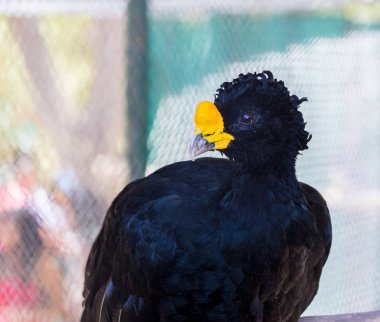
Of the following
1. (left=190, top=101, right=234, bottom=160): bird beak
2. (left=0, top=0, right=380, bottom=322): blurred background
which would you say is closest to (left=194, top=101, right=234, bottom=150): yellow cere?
(left=190, top=101, right=234, bottom=160): bird beak

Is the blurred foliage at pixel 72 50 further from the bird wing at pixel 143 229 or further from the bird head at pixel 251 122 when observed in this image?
the bird head at pixel 251 122

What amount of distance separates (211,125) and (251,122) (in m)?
0.10

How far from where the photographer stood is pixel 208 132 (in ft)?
5.20

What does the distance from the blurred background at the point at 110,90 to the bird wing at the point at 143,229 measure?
36cm

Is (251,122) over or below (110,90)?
below

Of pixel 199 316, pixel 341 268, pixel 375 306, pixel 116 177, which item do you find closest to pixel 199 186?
pixel 199 316

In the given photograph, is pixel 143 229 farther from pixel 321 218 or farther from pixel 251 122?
pixel 321 218

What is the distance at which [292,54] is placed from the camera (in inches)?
104

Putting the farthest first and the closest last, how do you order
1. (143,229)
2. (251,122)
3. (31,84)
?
(31,84), (143,229), (251,122)

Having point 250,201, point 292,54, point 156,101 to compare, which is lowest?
point 250,201

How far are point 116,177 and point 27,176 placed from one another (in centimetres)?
35

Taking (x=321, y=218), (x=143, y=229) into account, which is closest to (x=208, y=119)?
(x=143, y=229)

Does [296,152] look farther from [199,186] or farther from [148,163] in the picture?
[148,163]

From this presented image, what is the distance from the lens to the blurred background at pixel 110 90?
7.61ft
